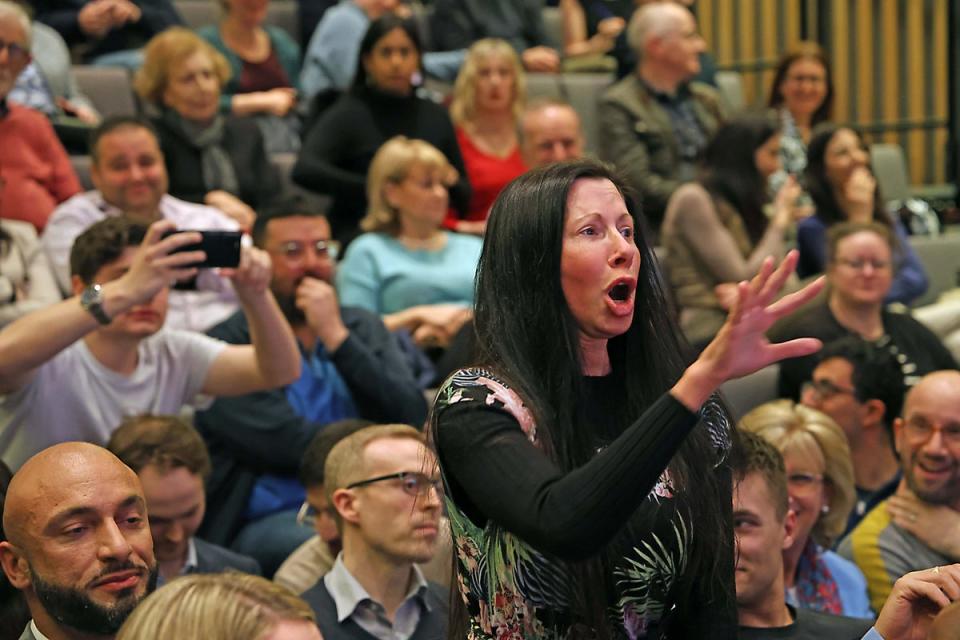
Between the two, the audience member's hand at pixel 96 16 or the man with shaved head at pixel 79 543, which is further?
the audience member's hand at pixel 96 16

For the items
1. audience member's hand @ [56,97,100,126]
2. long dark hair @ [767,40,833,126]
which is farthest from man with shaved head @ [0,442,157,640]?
long dark hair @ [767,40,833,126]

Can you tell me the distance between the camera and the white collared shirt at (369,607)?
2510mm

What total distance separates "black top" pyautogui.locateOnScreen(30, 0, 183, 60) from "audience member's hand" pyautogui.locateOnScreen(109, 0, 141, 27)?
0.14 feet

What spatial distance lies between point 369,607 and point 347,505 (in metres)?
0.18

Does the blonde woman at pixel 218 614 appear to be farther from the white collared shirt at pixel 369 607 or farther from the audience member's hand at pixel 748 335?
the white collared shirt at pixel 369 607

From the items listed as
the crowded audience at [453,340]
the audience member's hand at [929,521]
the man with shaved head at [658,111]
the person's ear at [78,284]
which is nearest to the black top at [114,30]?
the crowded audience at [453,340]

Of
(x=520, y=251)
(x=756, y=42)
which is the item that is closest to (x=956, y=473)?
(x=520, y=251)

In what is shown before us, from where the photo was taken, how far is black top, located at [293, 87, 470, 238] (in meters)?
4.47

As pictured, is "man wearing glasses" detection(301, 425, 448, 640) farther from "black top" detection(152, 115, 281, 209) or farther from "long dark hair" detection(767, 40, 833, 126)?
"long dark hair" detection(767, 40, 833, 126)

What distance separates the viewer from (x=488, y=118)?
4891 mm

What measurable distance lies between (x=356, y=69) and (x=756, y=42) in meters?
2.63

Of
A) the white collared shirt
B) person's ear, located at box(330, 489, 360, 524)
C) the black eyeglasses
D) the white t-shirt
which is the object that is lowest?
the white collared shirt

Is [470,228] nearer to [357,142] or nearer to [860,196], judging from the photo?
[357,142]

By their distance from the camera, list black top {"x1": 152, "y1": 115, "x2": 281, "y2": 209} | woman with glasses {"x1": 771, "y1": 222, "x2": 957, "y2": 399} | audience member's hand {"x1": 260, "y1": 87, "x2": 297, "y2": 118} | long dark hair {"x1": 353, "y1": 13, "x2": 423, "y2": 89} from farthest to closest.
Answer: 1. audience member's hand {"x1": 260, "y1": 87, "x2": 297, "y2": 118}
2. long dark hair {"x1": 353, "y1": 13, "x2": 423, "y2": 89}
3. black top {"x1": 152, "y1": 115, "x2": 281, "y2": 209}
4. woman with glasses {"x1": 771, "y1": 222, "x2": 957, "y2": 399}
